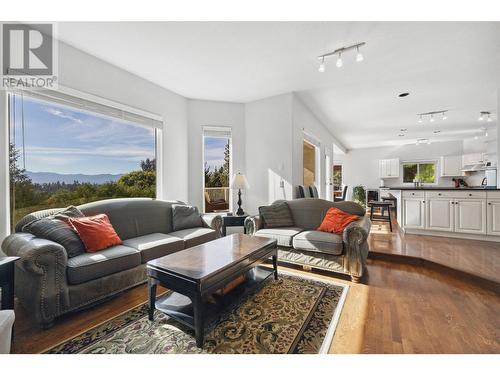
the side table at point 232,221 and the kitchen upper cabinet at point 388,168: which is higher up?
the kitchen upper cabinet at point 388,168

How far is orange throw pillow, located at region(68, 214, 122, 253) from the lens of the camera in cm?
220

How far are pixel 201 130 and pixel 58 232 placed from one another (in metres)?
2.79

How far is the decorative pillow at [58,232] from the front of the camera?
207 centimetres

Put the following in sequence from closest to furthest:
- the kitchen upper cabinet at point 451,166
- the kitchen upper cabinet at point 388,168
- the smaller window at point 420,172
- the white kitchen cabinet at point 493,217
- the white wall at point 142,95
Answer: the white wall at point 142,95 < the white kitchen cabinet at point 493,217 < the kitchen upper cabinet at point 451,166 < the smaller window at point 420,172 < the kitchen upper cabinet at point 388,168

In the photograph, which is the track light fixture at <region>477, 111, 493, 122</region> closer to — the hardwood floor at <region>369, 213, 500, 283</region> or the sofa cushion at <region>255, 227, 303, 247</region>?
the hardwood floor at <region>369, 213, 500, 283</region>

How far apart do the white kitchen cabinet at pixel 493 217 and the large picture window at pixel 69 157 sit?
559 cm

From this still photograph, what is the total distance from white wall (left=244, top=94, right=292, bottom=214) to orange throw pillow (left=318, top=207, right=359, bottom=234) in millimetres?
1103

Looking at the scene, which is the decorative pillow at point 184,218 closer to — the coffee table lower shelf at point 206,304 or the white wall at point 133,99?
the white wall at point 133,99

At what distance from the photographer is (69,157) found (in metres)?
2.71

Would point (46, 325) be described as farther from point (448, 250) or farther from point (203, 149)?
point (448, 250)

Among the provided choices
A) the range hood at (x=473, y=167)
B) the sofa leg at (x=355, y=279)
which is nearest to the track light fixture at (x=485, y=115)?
the range hood at (x=473, y=167)

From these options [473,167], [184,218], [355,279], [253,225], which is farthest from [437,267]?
[473,167]

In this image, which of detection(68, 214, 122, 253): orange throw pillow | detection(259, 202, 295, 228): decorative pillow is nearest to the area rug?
detection(68, 214, 122, 253): orange throw pillow
